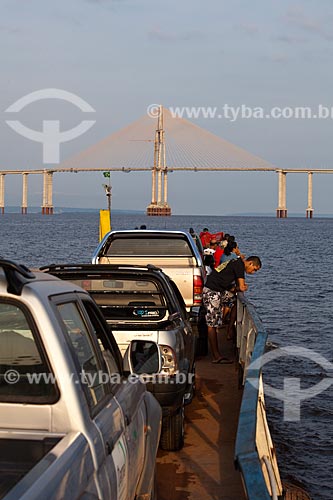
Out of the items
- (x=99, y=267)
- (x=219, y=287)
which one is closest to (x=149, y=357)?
(x=99, y=267)

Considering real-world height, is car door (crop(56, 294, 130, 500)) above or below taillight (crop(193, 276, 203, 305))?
above

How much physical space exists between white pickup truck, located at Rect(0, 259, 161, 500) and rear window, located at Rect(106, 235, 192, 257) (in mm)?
9799

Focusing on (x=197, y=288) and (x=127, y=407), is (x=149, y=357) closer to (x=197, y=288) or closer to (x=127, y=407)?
(x=127, y=407)

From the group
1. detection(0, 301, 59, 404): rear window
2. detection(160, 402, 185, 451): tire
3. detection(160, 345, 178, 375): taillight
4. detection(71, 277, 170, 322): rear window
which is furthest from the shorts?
detection(0, 301, 59, 404): rear window

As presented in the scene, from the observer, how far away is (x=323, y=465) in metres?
10.0

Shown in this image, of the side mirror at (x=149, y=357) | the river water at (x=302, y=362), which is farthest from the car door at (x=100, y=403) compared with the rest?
the river water at (x=302, y=362)

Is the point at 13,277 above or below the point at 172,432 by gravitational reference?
above

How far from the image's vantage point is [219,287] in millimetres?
11500

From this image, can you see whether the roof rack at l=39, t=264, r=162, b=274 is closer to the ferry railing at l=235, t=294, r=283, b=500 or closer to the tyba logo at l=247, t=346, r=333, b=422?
the ferry railing at l=235, t=294, r=283, b=500

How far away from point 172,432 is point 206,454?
36cm

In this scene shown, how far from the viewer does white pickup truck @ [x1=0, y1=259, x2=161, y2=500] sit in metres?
3.26

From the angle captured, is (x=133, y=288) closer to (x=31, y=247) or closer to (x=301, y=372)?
(x=301, y=372)

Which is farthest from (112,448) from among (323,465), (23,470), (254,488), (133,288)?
(323,465)

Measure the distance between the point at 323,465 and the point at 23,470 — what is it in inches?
283
